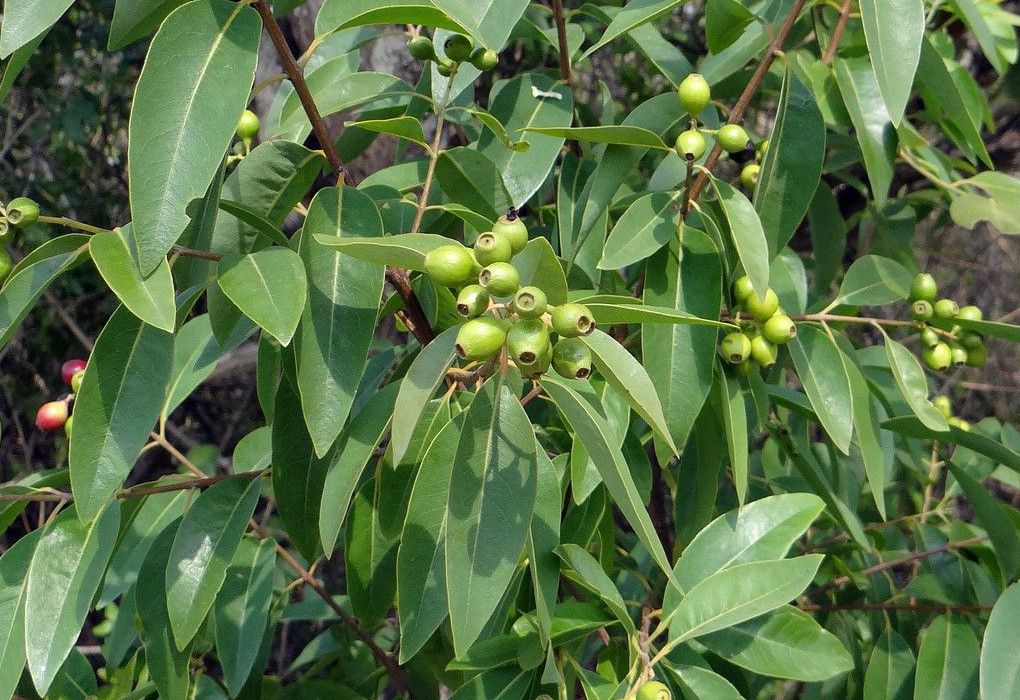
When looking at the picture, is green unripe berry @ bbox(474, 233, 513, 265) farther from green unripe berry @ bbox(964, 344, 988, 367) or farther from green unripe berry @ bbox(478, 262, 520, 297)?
green unripe berry @ bbox(964, 344, 988, 367)

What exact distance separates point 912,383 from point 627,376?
0.66 metres

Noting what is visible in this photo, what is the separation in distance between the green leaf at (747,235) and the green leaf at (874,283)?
0.35 metres

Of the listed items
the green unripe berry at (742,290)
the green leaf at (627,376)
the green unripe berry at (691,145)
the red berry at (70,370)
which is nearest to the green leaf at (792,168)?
the green unripe berry at (742,290)

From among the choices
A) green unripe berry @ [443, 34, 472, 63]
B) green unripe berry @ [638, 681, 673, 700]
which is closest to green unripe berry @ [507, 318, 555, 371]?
green unripe berry @ [638, 681, 673, 700]

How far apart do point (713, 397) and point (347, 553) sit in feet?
1.80

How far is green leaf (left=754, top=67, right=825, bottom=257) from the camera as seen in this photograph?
1282 millimetres

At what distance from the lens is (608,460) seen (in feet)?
2.67

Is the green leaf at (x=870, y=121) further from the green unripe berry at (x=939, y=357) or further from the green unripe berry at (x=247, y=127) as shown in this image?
the green unripe berry at (x=247, y=127)

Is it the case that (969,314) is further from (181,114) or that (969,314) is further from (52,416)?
(52,416)

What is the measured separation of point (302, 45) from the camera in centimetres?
244

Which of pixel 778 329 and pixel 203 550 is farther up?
pixel 203 550

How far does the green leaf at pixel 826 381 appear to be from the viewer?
1253mm

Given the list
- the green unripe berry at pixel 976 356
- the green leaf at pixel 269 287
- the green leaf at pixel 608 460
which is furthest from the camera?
the green unripe berry at pixel 976 356

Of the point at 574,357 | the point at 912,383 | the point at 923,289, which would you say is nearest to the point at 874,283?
the point at 923,289
